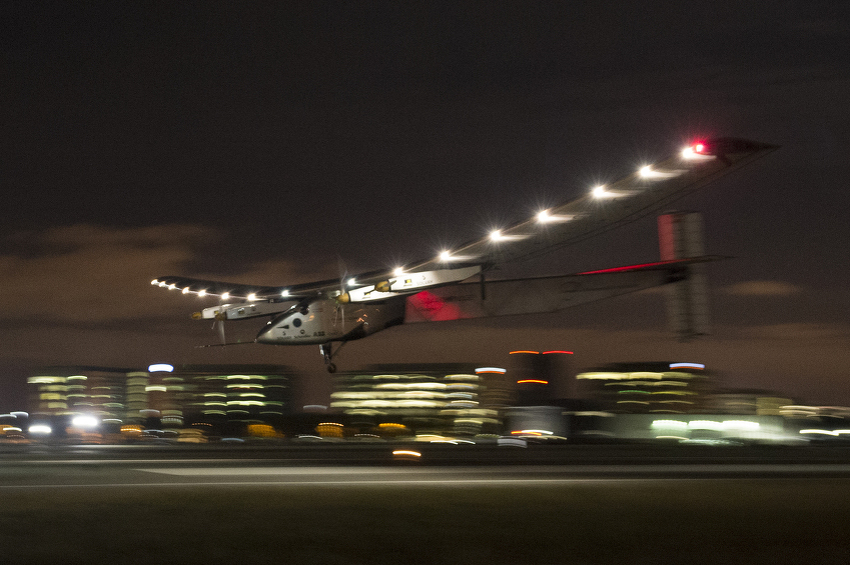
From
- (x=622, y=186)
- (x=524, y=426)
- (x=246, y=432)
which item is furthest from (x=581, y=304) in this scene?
(x=246, y=432)

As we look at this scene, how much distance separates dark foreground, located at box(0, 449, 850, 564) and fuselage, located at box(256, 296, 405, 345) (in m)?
4.71

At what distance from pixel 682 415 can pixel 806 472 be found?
16926 cm

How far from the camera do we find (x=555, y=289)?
25219 millimetres

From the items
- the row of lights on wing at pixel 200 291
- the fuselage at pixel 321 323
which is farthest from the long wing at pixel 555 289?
the row of lights on wing at pixel 200 291

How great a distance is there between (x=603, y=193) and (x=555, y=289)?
4138 millimetres

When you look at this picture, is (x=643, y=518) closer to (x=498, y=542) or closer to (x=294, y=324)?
(x=498, y=542)

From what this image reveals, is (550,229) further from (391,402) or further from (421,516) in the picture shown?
(391,402)

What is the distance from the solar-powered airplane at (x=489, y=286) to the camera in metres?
23.2

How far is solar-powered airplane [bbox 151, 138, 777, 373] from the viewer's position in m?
23.2

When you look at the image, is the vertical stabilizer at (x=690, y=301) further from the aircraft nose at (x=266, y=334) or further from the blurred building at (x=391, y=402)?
the blurred building at (x=391, y=402)

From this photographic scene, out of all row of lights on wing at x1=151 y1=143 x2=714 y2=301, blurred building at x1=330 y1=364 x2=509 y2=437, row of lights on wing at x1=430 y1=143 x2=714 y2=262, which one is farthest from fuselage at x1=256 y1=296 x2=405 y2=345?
blurred building at x1=330 y1=364 x2=509 y2=437

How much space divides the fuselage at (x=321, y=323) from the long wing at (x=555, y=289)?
2922 millimetres

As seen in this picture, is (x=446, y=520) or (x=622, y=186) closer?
(x=446, y=520)

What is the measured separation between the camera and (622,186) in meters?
22.1
